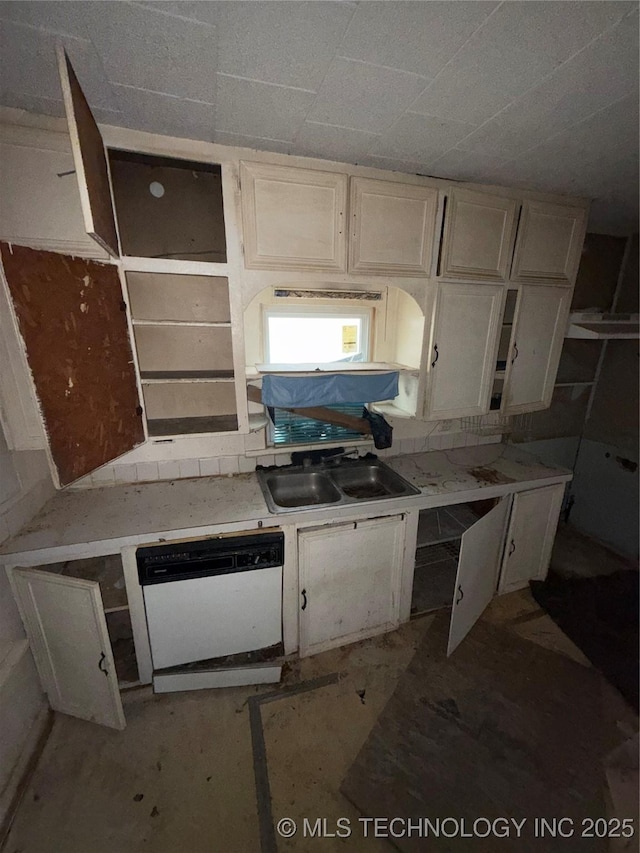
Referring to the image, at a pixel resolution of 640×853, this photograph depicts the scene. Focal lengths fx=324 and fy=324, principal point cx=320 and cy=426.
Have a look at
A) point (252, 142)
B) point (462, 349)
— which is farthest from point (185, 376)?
point (462, 349)

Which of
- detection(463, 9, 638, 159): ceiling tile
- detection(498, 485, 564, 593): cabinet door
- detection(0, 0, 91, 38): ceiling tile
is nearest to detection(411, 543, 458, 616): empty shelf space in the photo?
detection(498, 485, 564, 593): cabinet door

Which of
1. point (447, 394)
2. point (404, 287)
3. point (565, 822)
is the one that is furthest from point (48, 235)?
point (565, 822)

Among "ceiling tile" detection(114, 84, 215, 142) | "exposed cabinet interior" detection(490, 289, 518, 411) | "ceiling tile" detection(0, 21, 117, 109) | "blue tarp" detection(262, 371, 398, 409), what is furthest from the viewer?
"exposed cabinet interior" detection(490, 289, 518, 411)

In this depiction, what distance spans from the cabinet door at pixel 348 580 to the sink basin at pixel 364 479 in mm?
363

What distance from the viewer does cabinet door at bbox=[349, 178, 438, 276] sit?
65.2 inches

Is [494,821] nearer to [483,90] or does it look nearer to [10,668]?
[10,668]

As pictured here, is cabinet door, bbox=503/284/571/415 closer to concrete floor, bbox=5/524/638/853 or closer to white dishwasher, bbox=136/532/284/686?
concrete floor, bbox=5/524/638/853

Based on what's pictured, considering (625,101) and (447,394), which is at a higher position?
(625,101)

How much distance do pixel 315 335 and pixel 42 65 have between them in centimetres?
153

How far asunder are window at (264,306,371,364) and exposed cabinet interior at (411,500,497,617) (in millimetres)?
1280

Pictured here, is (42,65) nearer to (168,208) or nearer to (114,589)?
(168,208)

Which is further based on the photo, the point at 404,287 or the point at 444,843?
the point at 404,287

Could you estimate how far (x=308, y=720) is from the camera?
5.35ft

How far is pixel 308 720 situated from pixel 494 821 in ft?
2.74
